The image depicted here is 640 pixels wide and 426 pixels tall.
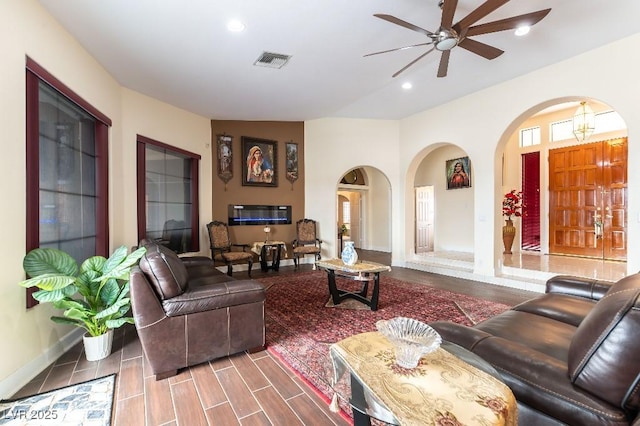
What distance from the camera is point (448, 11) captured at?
239cm

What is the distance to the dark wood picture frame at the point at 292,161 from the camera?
6.52 meters

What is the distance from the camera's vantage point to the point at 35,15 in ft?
7.73

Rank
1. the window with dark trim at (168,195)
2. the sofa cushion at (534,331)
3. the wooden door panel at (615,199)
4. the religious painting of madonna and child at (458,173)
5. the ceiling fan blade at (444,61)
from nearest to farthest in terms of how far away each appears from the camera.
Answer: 1. the sofa cushion at (534,331)
2. the ceiling fan blade at (444,61)
3. the window with dark trim at (168,195)
4. the wooden door panel at (615,199)
5. the religious painting of madonna and child at (458,173)

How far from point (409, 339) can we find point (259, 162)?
5.57 m

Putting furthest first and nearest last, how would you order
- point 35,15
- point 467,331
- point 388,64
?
point 388,64 → point 35,15 → point 467,331

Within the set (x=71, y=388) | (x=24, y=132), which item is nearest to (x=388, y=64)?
(x=24, y=132)

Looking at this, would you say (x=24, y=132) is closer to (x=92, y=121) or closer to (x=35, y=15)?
(x=35, y=15)

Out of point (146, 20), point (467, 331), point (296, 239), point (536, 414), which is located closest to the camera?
point (536, 414)

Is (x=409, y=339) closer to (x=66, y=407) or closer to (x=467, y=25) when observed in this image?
(x=66, y=407)

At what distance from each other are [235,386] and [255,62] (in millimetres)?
3489

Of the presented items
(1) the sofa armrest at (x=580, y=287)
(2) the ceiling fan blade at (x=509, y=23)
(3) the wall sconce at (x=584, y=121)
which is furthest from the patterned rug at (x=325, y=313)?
(3) the wall sconce at (x=584, y=121)

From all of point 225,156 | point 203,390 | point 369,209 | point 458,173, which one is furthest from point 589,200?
point 203,390

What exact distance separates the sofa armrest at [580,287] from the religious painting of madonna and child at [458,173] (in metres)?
5.12

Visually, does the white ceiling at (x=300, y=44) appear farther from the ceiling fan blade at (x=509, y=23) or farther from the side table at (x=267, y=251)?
the side table at (x=267, y=251)
